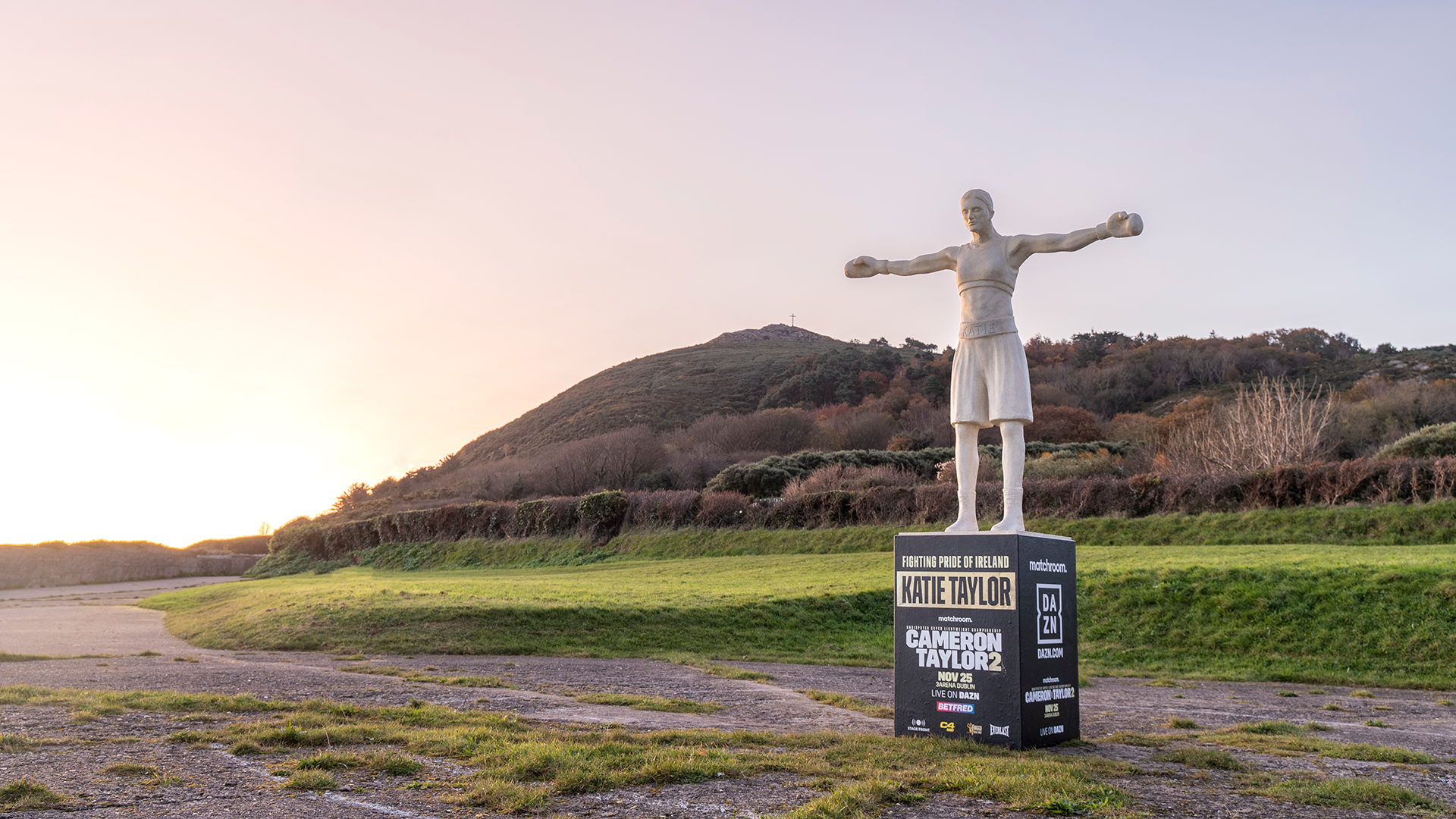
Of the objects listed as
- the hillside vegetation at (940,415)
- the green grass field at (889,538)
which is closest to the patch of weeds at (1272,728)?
the green grass field at (889,538)

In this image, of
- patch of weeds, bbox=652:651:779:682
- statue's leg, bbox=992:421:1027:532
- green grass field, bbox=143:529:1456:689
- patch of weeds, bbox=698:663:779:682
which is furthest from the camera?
green grass field, bbox=143:529:1456:689

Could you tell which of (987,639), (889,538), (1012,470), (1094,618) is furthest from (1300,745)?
(889,538)

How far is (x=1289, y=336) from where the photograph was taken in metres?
82.4

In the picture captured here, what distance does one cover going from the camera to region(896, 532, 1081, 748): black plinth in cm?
816

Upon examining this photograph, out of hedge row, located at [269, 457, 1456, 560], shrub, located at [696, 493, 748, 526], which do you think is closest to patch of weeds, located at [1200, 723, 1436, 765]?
hedge row, located at [269, 457, 1456, 560]

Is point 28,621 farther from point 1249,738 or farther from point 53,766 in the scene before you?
point 1249,738

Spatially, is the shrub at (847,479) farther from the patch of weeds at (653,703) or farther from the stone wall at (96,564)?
the stone wall at (96,564)

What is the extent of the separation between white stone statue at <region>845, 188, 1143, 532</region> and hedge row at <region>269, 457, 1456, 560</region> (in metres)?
20.5

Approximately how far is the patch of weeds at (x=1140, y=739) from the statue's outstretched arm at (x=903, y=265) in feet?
16.2

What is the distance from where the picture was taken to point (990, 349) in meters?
9.38

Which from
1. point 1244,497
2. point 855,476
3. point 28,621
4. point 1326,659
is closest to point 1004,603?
point 1326,659

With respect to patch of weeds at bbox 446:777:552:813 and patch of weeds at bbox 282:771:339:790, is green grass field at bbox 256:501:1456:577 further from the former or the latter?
patch of weeds at bbox 282:771:339:790

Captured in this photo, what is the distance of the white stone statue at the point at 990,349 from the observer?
9.19 metres

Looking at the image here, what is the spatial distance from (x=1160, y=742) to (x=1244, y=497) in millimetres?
21941
